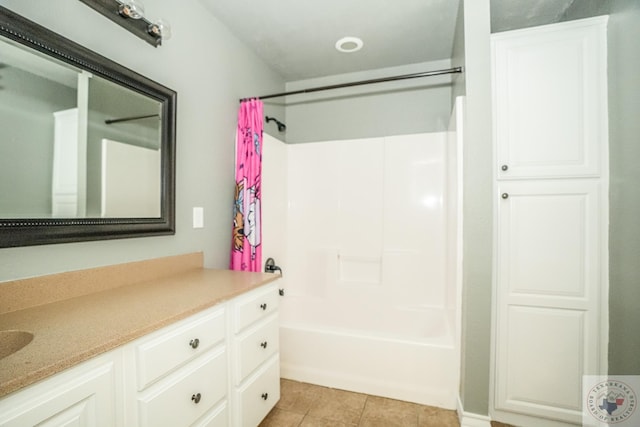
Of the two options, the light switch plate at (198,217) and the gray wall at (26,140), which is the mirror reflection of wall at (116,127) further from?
the light switch plate at (198,217)

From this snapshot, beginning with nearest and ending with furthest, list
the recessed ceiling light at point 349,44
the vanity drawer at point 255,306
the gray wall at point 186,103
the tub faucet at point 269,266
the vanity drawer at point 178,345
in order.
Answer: the vanity drawer at point 178,345 < the gray wall at point 186,103 < the vanity drawer at point 255,306 < the recessed ceiling light at point 349,44 < the tub faucet at point 269,266

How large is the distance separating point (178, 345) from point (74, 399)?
316mm

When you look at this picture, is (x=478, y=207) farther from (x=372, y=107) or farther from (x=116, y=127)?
(x=116, y=127)

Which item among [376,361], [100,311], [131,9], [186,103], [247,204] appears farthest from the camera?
[247,204]

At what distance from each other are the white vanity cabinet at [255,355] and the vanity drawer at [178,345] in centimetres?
13

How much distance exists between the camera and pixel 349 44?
224 centimetres

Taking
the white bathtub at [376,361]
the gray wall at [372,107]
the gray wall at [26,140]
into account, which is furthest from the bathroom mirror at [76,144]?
the gray wall at [372,107]

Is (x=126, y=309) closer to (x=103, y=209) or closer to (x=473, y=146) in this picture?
(x=103, y=209)

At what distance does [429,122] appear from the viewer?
253 cm

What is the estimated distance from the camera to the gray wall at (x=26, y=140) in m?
0.96

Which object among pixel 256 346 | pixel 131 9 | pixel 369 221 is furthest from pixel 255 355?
pixel 131 9

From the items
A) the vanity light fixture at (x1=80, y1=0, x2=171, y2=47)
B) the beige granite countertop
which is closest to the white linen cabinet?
the beige granite countertop

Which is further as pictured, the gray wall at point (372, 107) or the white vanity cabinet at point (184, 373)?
the gray wall at point (372, 107)

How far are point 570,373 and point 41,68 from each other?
9.11ft
